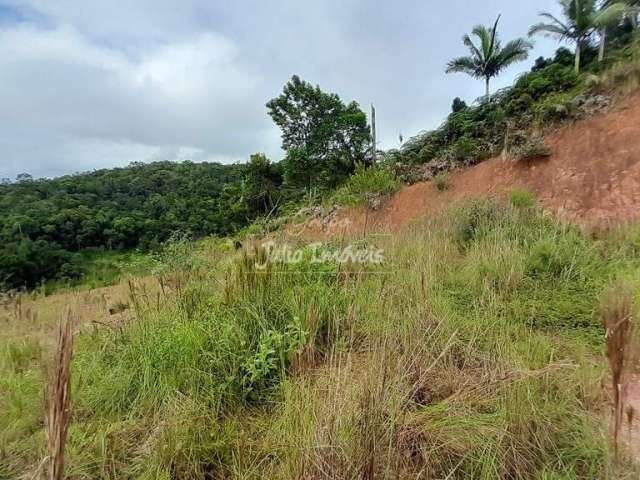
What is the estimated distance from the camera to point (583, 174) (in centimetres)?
797

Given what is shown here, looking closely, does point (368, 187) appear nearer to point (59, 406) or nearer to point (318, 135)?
point (318, 135)

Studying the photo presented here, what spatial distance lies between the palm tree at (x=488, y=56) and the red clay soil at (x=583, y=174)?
29.4 ft

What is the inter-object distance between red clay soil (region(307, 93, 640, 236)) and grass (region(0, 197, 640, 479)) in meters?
3.78

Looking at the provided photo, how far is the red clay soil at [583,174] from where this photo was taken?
7070 millimetres

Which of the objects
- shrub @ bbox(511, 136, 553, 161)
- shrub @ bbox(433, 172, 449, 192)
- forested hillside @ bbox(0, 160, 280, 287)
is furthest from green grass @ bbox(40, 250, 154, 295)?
shrub @ bbox(511, 136, 553, 161)

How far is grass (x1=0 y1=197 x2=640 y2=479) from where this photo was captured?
127cm

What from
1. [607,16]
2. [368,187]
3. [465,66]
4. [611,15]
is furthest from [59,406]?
[465,66]

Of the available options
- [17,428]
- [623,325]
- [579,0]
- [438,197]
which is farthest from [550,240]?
[579,0]

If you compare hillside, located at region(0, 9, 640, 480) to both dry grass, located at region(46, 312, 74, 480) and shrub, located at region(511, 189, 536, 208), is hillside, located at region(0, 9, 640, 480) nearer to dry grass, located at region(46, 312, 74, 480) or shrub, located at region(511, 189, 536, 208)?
dry grass, located at region(46, 312, 74, 480)

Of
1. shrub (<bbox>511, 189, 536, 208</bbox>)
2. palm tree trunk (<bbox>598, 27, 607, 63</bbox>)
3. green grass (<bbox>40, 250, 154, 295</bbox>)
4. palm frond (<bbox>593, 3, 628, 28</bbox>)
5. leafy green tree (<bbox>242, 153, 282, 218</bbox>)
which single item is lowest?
green grass (<bbox>40, 250, 154, 295</bbox>)

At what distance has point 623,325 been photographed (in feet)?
2.95

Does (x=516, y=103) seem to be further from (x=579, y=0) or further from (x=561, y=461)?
(x=561, y=461)

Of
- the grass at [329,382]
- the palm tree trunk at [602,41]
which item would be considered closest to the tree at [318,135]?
the palm tree trunk at [602,41]

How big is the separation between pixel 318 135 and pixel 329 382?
57.6 ft
